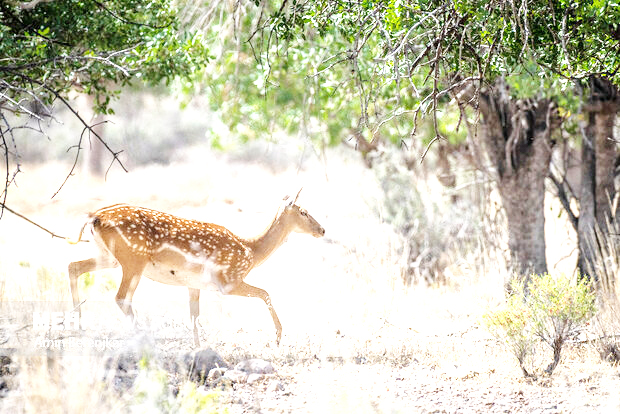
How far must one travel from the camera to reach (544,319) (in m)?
7.14

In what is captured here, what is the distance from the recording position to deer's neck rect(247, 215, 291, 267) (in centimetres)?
823

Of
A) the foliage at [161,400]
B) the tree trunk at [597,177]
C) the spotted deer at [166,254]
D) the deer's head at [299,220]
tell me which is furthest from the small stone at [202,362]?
the tree trunk at [597,177]

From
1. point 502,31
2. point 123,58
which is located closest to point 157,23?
point 123,58

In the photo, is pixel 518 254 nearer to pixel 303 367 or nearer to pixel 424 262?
pixel 424 262

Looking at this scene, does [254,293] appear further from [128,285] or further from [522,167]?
[522,167]

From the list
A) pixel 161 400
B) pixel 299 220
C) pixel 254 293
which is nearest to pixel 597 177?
pixel 299 220

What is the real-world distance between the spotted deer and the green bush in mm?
2114

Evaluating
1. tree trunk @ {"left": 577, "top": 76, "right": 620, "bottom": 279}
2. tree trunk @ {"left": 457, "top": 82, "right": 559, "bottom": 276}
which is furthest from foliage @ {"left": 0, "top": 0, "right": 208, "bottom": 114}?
tree trunk @ {"left": 577, "top": 76, "right": 620, "bottom": 279}

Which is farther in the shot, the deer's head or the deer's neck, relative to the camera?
the deer's head

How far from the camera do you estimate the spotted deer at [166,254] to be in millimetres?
7438

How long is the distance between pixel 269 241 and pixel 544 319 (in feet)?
9.05

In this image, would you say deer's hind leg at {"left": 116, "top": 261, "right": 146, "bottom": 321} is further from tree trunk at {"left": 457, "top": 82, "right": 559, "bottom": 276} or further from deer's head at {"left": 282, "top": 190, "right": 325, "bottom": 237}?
tree trunk at {"left": 457, "top": 82, "right": 559, "bottom": 276}

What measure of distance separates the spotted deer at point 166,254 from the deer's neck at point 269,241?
0.37 feet

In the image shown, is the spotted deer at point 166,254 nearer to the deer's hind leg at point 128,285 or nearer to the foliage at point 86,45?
the deer's hind leg at point 128,285
